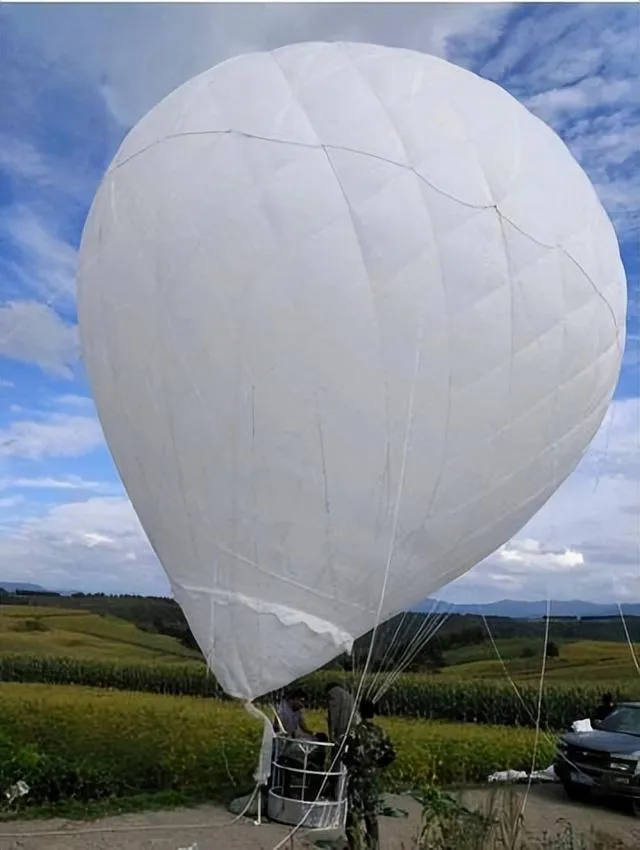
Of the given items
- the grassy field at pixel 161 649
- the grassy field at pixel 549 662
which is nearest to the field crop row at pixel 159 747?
the grassy field at pixel 161 649

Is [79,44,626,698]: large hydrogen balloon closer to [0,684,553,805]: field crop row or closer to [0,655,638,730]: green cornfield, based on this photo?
[0,684,553,805]: field crop row

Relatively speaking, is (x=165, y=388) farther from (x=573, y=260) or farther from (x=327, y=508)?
(x=573, y=260)

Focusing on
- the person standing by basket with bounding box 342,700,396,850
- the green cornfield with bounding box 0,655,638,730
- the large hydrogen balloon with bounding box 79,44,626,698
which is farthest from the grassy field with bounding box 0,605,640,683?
the large hydrogen balloon with bounding box 79,44,626,698

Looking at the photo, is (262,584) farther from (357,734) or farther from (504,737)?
(504,737)

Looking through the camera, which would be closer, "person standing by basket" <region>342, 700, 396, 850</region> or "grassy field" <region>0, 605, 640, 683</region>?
"person standing by basket" <region>342, 700, 396, 850</region>

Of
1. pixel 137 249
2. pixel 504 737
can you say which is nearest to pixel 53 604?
pixel 504 737
